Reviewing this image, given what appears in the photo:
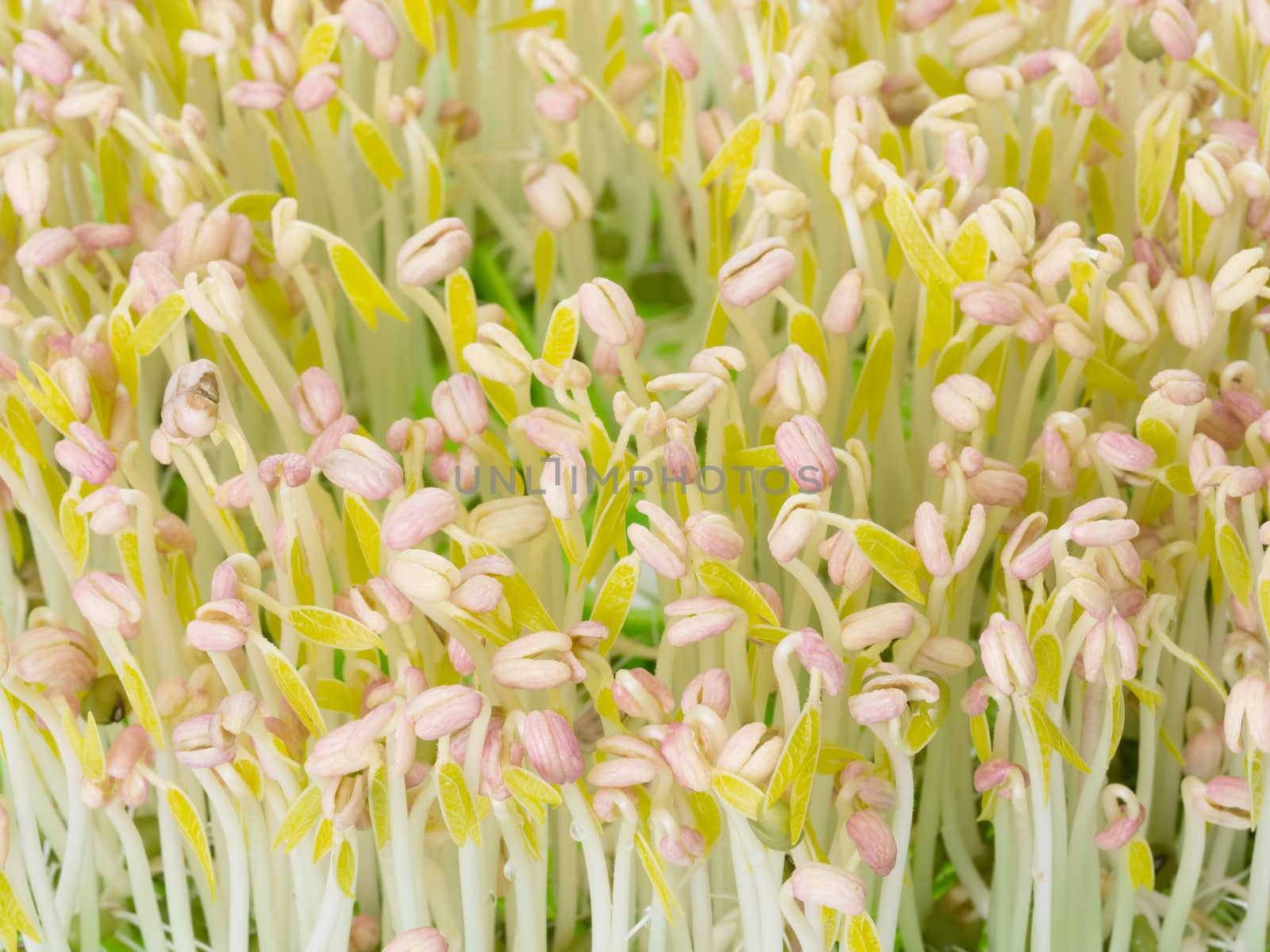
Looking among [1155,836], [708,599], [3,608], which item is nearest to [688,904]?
[708,599]

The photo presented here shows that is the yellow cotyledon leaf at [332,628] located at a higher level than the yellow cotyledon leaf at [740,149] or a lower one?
lower

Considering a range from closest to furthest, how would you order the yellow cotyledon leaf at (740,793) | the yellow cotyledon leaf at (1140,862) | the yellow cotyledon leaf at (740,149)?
the yellow cotyledon leaf at (740,793)
the yellow cotyledon leaf at (1140,862)
the yellow cotyledon leaf at (740,149)

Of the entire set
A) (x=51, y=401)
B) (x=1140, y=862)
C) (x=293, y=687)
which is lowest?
(x=1140, y=862)

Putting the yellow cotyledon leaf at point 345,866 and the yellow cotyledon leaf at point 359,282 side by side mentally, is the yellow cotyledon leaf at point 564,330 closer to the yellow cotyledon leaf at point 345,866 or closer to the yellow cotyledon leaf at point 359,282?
the yellow cotyledon leaf at point 359,282

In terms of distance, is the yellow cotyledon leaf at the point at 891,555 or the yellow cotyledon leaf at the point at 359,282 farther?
the yellow cotyledon leaf at the point at 359,282

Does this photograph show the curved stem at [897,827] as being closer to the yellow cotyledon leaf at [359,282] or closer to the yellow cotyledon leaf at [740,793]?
the yellow cotyledon leaf at [740,793]

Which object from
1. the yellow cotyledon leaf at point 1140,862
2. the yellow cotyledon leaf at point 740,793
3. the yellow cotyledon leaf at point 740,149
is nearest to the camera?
the yellow cotyledon leaf at point 740,793

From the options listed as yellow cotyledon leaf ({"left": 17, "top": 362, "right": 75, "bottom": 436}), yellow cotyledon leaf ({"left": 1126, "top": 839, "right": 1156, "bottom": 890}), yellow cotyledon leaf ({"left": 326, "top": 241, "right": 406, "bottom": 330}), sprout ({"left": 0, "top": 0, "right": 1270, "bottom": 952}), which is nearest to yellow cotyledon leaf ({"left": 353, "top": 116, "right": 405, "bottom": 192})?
sprout ({"left": 0, "top": 0, "right": 1270, "bottom": 952})

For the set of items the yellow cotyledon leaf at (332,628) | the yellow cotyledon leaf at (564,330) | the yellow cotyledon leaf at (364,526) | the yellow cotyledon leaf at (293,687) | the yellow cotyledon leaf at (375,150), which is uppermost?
the yellow cotyledon leaf at (375,150)

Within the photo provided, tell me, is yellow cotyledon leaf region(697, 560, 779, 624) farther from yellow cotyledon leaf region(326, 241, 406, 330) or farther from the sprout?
yellow cotyledon leaf region(326, 241, 406, 330)

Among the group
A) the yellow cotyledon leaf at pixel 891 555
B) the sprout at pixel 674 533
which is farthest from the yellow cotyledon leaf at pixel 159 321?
the yellow cotyledon leaf at pixel 891 555

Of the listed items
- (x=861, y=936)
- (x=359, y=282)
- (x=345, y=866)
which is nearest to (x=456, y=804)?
(x=345, y=866)

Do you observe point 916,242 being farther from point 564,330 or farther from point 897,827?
point 897,827
